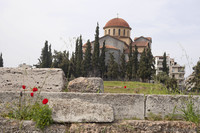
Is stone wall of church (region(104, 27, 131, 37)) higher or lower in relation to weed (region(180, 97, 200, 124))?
higher

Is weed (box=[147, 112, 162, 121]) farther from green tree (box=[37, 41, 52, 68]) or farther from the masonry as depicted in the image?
green tree (box=[37, 41, 52, 68])

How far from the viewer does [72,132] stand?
2.94 meters

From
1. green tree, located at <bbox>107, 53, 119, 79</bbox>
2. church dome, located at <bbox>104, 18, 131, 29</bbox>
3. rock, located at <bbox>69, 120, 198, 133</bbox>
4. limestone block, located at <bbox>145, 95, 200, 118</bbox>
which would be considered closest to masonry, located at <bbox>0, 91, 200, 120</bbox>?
limestone block, located at <bbox>145, 95, 200, 118</bbox>

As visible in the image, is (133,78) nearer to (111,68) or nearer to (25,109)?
(111,68)

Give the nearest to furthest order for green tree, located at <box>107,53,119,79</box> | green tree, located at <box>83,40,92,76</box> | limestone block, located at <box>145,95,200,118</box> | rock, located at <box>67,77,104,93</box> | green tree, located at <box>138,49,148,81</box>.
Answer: limestone block, located at <box>145,95,200,118</box>
rock, located at <box>67,77,104,93</box>
green tree, located at <box>138,49,148,81</box>
green tree, located at <box>83,40,92,76</box>
green tree, located at <box>107,53,119,79</box>

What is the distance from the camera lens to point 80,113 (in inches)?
119

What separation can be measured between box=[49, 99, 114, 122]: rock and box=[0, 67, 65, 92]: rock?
1115 millimetres

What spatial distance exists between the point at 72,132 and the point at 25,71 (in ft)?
5.99

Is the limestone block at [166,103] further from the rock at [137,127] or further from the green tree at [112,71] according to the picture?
the green tree at [112,71]

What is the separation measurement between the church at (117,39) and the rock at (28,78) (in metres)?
52.1

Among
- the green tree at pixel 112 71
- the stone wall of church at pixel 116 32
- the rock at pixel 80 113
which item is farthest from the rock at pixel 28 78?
the stone wall of church at pixel 116 32

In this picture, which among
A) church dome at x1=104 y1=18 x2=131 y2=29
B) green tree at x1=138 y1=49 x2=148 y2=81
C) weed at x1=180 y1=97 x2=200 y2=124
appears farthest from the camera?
church dome at x1=104 y1=18 x2=131 y2=29

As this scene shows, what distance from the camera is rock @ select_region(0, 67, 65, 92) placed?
4160 millimetres

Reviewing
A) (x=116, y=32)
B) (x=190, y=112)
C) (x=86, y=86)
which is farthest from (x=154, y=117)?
(x=116, y=32)
